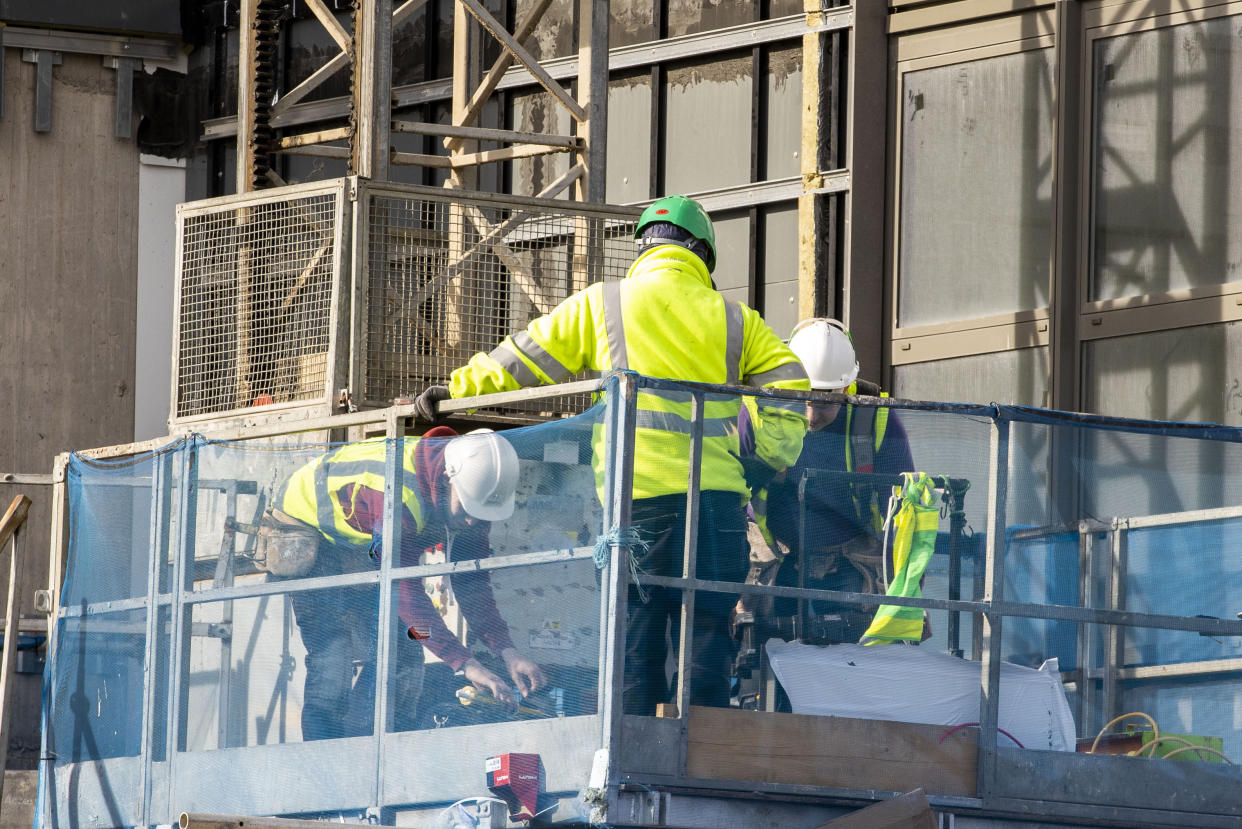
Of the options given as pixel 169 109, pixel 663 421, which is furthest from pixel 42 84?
pixel 663 421

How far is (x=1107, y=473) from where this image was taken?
7445 millimetres

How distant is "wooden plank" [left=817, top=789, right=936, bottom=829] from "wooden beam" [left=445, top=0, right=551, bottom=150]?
588 cm

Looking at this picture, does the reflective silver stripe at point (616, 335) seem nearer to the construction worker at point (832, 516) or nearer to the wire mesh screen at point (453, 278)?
the construction worker at point (832, 516)

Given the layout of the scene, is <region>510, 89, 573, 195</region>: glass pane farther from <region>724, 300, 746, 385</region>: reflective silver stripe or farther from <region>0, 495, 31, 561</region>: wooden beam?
<region>724, 300, 746, 385</region>: reflective silver stripe

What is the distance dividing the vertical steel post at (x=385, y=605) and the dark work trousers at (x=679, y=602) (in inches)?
39.7

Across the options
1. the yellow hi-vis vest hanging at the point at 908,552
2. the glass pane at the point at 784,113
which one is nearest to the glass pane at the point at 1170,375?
the glass pane at the point at 784,113

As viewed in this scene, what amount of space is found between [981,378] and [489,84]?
141 inches

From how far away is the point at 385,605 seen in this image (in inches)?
297

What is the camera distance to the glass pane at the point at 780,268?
44.7 feet

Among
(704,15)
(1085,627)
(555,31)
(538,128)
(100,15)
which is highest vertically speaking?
(100,15)

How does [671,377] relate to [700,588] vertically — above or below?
above

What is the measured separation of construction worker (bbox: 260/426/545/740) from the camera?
23.9ft

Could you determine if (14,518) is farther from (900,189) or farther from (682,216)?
(900,189)

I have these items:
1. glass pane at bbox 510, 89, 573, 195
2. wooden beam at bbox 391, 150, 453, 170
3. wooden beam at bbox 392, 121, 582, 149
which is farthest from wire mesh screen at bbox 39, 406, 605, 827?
glass pane at bbox 510, 89, 573, 195
